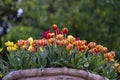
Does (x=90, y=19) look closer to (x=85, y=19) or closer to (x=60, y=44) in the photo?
(x=85, y=19)

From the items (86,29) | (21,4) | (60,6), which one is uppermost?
(60,6)

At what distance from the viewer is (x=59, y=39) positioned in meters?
4.28

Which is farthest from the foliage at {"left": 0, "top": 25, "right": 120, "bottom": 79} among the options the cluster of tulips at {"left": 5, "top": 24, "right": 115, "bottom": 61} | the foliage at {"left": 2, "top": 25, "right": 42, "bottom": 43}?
the foliage at {"left": 2, "top": 25, "right": 42, "bottom": 43}

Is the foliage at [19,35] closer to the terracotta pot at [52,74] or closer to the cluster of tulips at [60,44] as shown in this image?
the cluster of tulips at [60,44]

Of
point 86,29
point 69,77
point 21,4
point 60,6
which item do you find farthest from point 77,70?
point 60,6

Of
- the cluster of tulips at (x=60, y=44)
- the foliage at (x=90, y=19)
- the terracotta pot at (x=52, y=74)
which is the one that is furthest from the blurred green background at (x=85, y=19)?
the terracotta pot at (x=52, y=74)

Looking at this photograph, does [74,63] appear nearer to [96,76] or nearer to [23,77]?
[96,76]

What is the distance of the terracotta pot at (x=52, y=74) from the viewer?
3883 millimetres

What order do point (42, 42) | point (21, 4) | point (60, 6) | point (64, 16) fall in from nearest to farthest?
point (42, 42)
point (21, 4)
point (64, 16)
point (60, 6)

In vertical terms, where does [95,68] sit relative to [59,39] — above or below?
below

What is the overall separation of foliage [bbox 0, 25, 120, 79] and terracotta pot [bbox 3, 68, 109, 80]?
0.22ft

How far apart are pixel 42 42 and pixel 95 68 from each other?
1.84ft

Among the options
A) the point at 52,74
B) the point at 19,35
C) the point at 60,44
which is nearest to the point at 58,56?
the point at 60,44

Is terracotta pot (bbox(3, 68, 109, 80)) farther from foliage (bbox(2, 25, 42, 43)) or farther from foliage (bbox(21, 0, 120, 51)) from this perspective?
foliage (bbox(21, 0, 120, 51))
